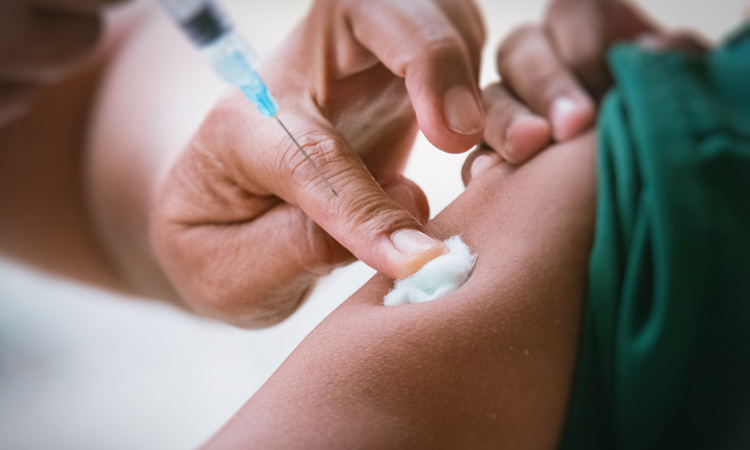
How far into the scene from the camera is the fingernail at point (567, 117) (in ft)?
1.99

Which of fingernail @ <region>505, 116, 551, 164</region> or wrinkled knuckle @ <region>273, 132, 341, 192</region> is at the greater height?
wrinkled knuckle @ <region>273, 132, 341, 192</region>

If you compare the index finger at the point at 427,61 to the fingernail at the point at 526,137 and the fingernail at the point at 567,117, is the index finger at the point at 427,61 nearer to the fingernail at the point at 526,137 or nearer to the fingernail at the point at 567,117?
the fingernail at the point at 526,137

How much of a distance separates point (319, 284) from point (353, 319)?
0.14 ft

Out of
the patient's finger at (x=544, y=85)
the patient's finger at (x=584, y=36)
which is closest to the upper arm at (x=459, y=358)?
the patient's finger at (x=544, y=85)

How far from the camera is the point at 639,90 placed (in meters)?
0.59

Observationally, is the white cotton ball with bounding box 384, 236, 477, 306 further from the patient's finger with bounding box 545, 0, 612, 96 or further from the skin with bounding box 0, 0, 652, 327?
the patient's finger with bounding box 545, 0, 612, 96

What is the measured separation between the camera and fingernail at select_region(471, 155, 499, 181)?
385mm

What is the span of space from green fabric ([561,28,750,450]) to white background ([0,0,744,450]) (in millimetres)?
257

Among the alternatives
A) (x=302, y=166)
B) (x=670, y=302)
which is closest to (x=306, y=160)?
(x=302, y=166)

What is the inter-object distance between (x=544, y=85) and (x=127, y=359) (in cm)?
56

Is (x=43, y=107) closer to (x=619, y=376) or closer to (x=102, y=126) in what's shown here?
(x=102, y=126)

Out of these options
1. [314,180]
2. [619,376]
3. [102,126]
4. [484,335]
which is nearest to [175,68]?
[102,126]

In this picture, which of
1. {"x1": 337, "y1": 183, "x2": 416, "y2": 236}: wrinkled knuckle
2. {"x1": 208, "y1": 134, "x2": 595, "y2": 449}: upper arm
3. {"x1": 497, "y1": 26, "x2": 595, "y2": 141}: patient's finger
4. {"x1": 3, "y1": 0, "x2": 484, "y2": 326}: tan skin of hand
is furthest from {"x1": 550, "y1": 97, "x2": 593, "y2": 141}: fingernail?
{"x1": 337, "y1": 183, "x2": 416, "y2": 236}: wrinkled knuckle

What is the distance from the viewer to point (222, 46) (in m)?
0.35
